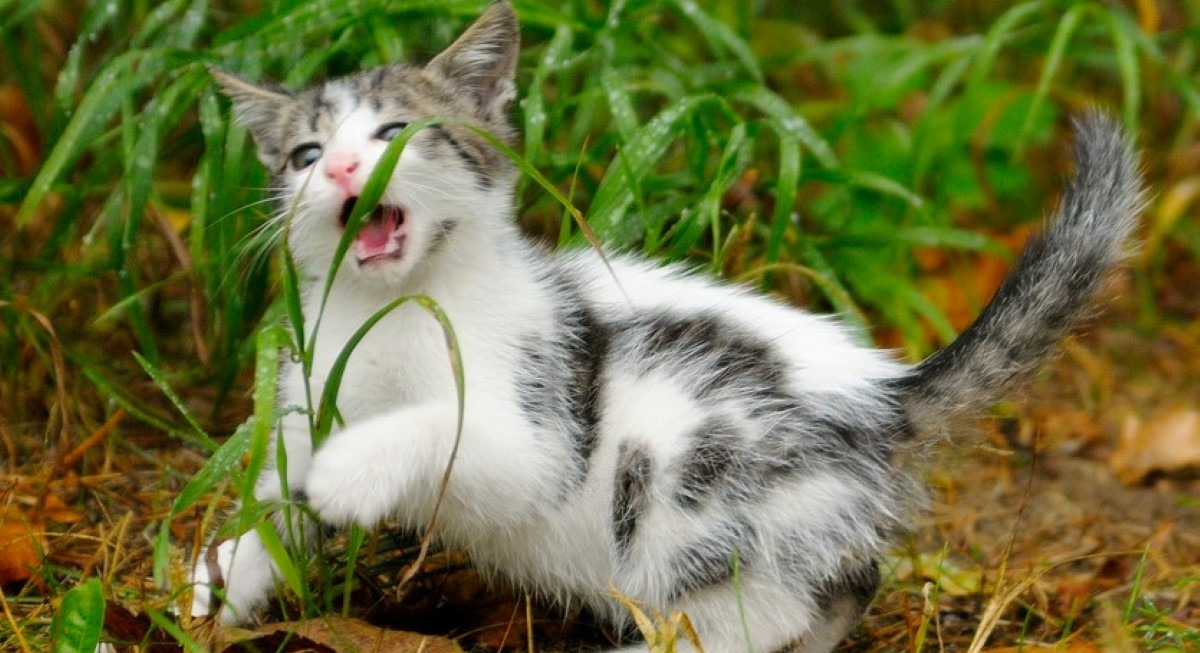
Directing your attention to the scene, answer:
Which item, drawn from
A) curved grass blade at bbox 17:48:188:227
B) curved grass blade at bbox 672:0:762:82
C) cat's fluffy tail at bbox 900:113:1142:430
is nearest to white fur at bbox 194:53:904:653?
cat's fluffy tail at bbox 900:113:1142:430

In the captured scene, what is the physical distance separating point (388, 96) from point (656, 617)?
101cm

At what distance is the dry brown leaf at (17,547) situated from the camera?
2.49 metres

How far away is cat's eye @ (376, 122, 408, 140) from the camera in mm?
2348

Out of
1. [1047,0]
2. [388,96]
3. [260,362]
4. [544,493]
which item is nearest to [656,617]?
[544,493]

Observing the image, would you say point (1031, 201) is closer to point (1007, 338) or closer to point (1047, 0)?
point (1047, 0)

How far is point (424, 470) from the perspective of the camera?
7.01 ft

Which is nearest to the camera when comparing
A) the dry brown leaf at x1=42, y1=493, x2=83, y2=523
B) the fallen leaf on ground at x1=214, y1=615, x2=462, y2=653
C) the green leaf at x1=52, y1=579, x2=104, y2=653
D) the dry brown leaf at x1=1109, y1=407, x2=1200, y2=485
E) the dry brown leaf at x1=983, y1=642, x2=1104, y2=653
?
the green leaf at x1=52, y1=579, x2=104, y2=653

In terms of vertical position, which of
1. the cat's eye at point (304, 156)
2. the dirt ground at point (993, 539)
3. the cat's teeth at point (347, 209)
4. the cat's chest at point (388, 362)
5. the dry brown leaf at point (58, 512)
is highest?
the cat's eye at point (304, 156)

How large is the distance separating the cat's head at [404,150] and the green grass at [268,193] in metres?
0.14

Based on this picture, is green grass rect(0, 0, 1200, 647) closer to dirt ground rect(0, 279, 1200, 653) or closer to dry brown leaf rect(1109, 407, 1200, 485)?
dirt ground rect(0, 279, 1200, 653)

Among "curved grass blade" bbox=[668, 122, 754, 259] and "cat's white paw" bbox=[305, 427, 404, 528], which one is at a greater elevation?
"curved grass blade" bbox=[668, 122, 754, 259]

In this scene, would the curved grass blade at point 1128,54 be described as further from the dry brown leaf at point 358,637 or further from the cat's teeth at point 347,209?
the dry brown leaf at point 358,637

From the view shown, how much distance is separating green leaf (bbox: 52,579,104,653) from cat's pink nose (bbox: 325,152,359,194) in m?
0.74

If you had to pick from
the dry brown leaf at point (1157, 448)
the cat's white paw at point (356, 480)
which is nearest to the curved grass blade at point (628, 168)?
the cat's white paw at point (356, 480)
